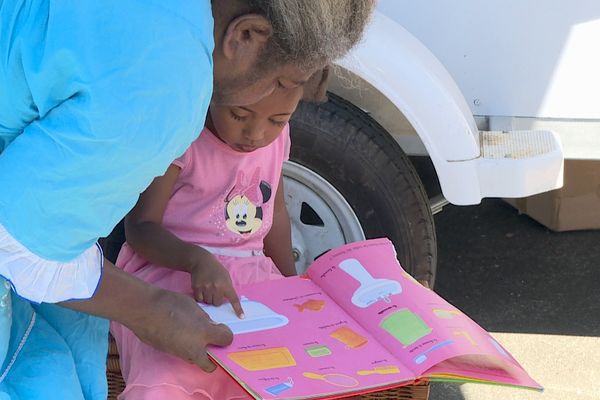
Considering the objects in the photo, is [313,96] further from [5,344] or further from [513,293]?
[513,293]

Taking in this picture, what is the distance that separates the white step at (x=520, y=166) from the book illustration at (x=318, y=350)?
93 cm

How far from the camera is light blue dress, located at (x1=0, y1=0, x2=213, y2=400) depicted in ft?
3.59

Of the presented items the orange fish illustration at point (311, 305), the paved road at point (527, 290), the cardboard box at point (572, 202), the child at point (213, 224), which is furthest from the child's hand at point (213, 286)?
the cardboard box at point (572, 202)

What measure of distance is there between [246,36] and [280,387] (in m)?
0.59

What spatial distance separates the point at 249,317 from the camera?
173cm

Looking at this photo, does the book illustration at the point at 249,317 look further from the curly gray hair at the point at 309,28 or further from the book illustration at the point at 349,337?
the curly gray hair at the point at 309,28

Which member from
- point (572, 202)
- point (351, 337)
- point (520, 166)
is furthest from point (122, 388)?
point (572, 202)

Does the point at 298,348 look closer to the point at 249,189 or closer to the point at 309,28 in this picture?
the point at 249,189

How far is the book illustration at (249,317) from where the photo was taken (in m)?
1.70

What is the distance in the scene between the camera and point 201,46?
3.74ft

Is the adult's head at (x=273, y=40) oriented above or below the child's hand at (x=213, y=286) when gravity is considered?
above

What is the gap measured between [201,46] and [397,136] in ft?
5.15

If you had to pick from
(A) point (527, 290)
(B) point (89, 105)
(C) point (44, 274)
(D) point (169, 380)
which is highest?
(B) point (89, 105)

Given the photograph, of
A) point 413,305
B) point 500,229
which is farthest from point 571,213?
point 413,305
